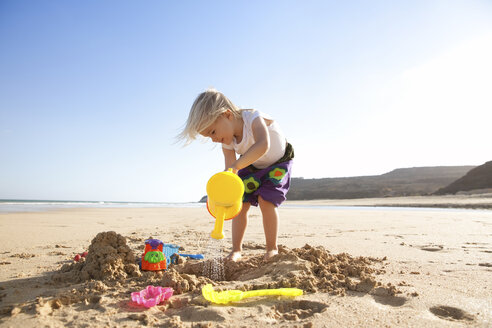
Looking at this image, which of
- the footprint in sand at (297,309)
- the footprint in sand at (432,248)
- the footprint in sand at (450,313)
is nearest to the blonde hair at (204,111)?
the footprint in sand at (297,309)

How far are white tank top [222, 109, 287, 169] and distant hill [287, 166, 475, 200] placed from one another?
22.0m

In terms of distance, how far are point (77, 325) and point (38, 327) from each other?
5.0 inches

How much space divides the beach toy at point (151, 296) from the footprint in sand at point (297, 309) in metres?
0.48

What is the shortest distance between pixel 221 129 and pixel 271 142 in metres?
0.46

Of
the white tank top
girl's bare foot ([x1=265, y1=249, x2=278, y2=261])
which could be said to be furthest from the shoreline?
girl's bare foot ([x1=265, y1=249, x2=278, y2=261])

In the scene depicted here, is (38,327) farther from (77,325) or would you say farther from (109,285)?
(109,285)

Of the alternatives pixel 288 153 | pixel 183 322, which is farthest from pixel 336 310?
pixel 288 153

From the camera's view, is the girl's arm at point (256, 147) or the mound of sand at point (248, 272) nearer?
the mound of sand at point (248, 272)

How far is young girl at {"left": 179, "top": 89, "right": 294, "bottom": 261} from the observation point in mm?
2240

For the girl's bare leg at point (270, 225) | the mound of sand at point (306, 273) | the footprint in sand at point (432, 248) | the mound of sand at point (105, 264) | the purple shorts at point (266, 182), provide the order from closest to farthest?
1. the mound of sand at point (306, 273)
2. the mound of sand at point (105, 264)
3. the girl's bare leg at point (270, 225)
4. the purple shorts at point (266, 182)
5. the footprint in sand at point (432, 248)

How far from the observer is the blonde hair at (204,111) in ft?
7.34

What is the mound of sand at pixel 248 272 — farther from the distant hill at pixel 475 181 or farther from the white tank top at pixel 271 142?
the distant hill at pixel 475 181

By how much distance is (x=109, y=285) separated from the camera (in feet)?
5.44

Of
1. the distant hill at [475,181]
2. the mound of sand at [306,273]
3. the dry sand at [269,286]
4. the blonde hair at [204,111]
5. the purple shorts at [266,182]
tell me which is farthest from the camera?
the distant hill at [475,181]
